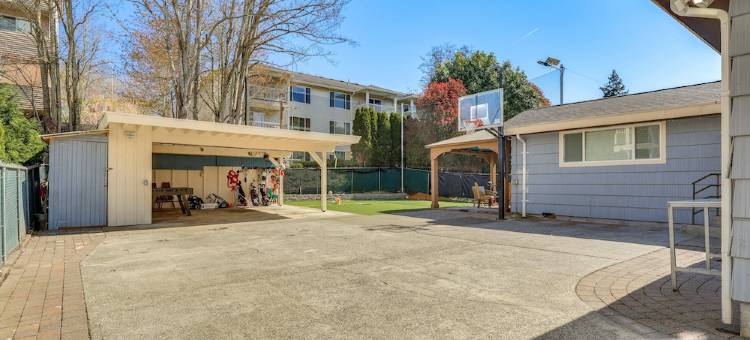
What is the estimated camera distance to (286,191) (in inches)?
788

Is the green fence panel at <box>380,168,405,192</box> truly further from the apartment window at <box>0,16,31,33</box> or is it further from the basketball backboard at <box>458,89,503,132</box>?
the apartment window at <box>0,16,31,33</box>

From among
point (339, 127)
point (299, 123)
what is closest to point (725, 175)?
point (299, 123)

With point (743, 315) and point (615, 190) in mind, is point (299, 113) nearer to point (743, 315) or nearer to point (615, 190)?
Result: point (615, 190)

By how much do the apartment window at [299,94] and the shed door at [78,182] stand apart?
19584mm

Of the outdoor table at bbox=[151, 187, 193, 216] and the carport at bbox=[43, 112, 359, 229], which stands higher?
the carport at bbox=[43, 112, 359, 229]

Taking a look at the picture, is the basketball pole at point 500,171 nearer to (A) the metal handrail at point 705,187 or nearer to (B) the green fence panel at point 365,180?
(A) the metal handrail at point 705,187

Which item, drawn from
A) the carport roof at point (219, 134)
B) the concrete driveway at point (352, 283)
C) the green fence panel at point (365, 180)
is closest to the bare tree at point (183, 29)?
the carport roof at point (219, 134)

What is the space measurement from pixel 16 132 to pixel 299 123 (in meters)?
19.2

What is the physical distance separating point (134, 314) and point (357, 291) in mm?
1977

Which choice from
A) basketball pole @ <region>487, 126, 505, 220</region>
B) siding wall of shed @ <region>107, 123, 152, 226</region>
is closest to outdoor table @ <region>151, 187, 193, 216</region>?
siding wall of shed @ <region>107, 123, 152, 226</region>

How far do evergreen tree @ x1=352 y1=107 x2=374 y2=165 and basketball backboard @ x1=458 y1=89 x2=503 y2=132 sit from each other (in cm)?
1261

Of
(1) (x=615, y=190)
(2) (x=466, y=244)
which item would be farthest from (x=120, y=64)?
(1) (x=615, y=190)

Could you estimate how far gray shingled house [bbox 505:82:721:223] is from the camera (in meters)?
8.26

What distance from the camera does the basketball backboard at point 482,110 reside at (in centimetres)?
1123
